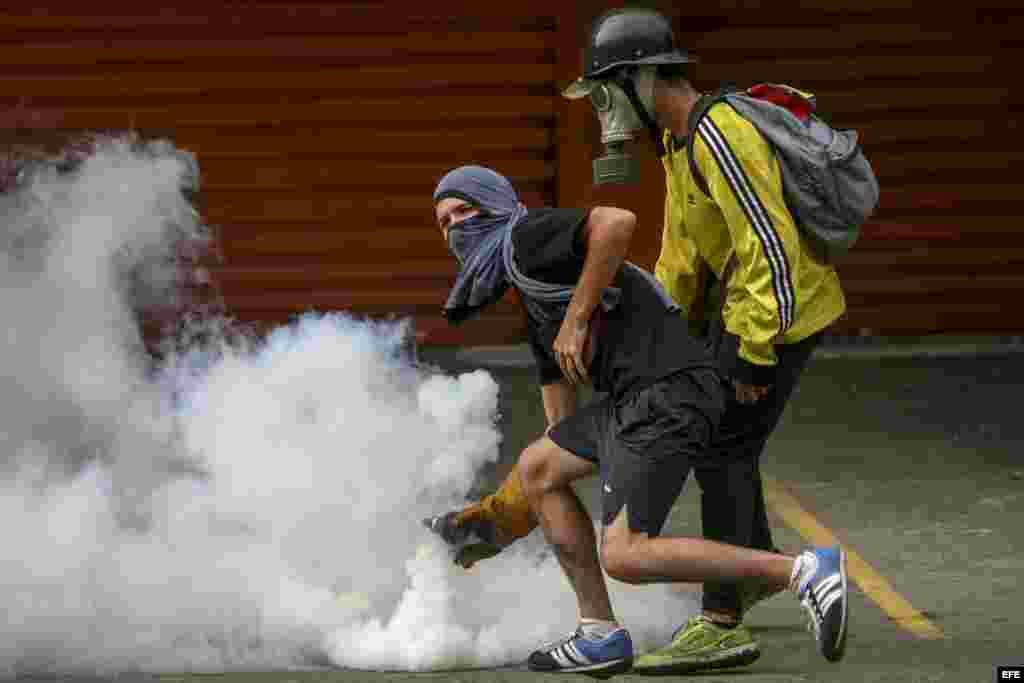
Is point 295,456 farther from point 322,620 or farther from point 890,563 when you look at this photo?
point 890,563

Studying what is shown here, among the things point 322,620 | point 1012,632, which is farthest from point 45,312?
point 1012,632

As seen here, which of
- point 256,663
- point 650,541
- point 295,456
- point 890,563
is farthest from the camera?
point 890,563

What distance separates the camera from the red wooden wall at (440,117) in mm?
12898

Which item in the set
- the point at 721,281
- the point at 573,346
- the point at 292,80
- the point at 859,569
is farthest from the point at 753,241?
the point at 292,80

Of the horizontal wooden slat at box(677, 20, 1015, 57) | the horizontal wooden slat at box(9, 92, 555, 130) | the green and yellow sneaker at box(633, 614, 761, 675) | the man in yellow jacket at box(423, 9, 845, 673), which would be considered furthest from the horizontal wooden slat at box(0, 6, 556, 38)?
the green and yellow sneaker at box(633, 614, 761, 675)

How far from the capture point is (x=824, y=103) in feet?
42.9

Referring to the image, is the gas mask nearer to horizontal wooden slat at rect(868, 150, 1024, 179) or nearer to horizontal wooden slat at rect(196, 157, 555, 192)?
horizontal wooden slat at rect(196, 157, 555, 192)

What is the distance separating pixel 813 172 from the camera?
5.86 metres

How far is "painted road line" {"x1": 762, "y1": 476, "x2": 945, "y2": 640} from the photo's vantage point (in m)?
6.46

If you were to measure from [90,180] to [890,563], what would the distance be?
11.3ft

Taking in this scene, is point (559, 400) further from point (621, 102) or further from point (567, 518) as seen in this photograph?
point (621, 102)

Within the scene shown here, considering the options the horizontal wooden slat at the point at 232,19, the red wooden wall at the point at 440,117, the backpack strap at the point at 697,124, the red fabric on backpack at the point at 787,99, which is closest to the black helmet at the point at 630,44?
the backpack strap at the point at 697,124

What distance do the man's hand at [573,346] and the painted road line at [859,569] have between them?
4.49ft

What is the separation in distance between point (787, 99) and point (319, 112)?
7.23 metres
